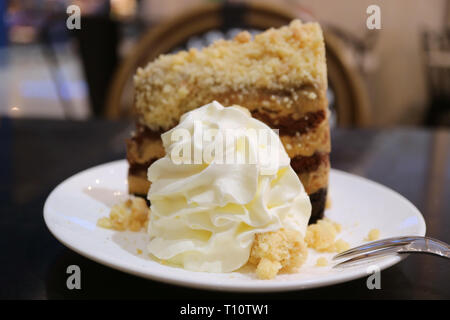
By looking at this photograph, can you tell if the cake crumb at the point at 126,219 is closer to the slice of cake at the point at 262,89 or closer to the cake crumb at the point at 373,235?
the slice of cake at the point at 262,89

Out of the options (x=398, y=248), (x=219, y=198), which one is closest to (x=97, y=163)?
(x=219, y=198)

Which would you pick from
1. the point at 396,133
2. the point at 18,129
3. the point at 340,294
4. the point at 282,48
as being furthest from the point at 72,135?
the point at 340,294

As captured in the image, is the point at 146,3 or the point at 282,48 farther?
the point at 146,3

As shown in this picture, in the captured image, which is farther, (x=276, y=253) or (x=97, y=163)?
(x=97, y=163)

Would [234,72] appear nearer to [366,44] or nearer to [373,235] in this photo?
[373,235]

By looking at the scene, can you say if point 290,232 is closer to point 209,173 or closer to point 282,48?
point 209,173

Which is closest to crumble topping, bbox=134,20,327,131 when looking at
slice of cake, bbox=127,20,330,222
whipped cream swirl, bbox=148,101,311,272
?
slice of cake, bbox=127,20,330,222
